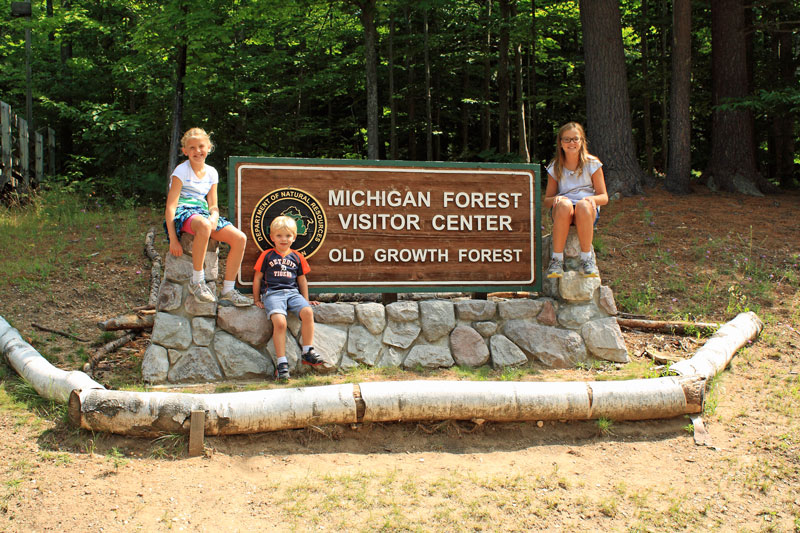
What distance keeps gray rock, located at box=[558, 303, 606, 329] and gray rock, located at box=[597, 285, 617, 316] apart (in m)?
0.05

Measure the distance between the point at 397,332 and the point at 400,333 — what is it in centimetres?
3

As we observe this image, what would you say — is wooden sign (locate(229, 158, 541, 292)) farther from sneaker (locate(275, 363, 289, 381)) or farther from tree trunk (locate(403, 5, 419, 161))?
tree trunk (locate(403, 5, 419, 161))

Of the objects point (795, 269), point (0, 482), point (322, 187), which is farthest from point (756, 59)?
point (0, 482)

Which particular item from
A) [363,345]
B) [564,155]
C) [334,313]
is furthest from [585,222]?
[334,313]

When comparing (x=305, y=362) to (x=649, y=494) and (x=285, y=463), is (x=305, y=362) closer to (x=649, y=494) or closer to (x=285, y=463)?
(x=285, y=463)

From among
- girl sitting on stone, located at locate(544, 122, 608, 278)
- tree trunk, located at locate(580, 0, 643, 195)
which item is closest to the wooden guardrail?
girl sitting on stone, located at locate(544, 122, 608, 278)

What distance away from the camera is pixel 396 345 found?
5371 millimetres

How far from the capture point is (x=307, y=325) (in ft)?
16.1

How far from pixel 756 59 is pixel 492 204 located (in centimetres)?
1247

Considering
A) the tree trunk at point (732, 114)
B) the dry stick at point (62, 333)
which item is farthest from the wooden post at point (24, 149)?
the tree trunk at point (732, 114)

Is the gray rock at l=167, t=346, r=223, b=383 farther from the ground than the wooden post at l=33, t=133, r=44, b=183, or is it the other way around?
the wooden post at l=33, t=133, r=44, b=183

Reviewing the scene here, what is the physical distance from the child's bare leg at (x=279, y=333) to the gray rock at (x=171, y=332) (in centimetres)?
67

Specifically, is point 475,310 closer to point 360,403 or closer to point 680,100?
point 360,403

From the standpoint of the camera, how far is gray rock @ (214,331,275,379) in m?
4.94
